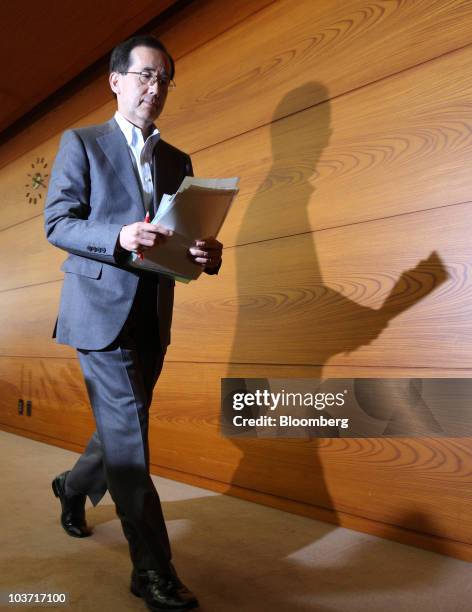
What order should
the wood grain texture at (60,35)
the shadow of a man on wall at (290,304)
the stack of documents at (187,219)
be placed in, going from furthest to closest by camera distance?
the wood grain texture at (60,35) < the shadow of a man on wall at (290,304) < the stack of documents at (187,219)

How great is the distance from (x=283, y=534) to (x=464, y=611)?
58 cm

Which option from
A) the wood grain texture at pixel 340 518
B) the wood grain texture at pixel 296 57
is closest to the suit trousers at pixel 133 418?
the wood grain texture at pixel 340 518

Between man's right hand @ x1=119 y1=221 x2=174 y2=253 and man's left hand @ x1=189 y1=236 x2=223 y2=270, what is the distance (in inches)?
3.6

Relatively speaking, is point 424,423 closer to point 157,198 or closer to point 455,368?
point 455,368

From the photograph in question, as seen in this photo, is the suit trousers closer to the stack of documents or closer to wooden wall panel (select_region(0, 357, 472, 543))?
the stack of documents

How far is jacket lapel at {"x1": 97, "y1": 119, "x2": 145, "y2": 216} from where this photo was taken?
4.39 feet

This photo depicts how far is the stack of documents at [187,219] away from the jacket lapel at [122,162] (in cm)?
19

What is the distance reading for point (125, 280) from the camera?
1.28 meters

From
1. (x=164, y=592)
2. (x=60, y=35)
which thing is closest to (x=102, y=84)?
(x=60, y=35)

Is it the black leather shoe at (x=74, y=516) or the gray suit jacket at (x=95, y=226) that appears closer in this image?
the gray suit jacket at (x=95, y=226)

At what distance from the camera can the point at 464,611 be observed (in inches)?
45.1

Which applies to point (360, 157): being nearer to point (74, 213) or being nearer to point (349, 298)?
point (349, 298)

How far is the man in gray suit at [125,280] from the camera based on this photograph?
1.17 meters

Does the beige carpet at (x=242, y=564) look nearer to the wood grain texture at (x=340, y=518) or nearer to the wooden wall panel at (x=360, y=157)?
the wood grain texture at (x=340, y=518)
